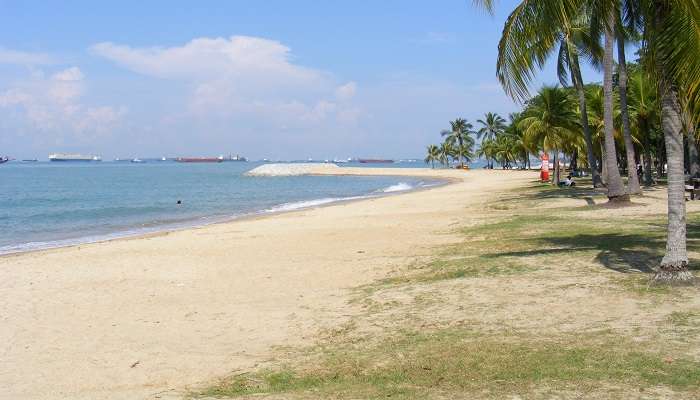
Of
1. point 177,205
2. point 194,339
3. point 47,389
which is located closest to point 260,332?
point 194,339

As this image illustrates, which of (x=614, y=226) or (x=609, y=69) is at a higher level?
(x=609, y=69)

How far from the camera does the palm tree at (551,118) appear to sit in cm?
3662

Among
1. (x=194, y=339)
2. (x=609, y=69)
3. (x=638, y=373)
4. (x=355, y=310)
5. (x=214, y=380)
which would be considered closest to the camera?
(x=638, y=373)

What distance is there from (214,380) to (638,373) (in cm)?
385

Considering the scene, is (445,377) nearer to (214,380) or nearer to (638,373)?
(638,373)

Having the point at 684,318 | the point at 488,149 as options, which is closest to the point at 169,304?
the point at 684,318

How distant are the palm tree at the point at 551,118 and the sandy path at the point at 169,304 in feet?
64.9

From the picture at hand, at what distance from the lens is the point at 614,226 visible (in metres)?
15.7

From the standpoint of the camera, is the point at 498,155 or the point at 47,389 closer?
the point at 47,389

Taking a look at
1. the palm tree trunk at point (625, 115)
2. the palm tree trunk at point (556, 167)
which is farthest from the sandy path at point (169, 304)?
the palm tree trunk at point (556, 167)

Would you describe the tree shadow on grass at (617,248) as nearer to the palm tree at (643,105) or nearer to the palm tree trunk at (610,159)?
the palm tree trunk at (610,159)

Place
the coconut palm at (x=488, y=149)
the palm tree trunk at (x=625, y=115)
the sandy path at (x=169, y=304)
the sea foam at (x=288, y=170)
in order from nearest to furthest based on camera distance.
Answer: the sandy path at (x=169, y=304) → the palm tree trunk at (x=625, y=115) → the coconut palm at (x=488, y=149) → the sea foam at (x=288, y=170)

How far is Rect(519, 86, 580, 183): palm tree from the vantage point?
3662 centimetres

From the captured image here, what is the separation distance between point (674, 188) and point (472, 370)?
4.49m
